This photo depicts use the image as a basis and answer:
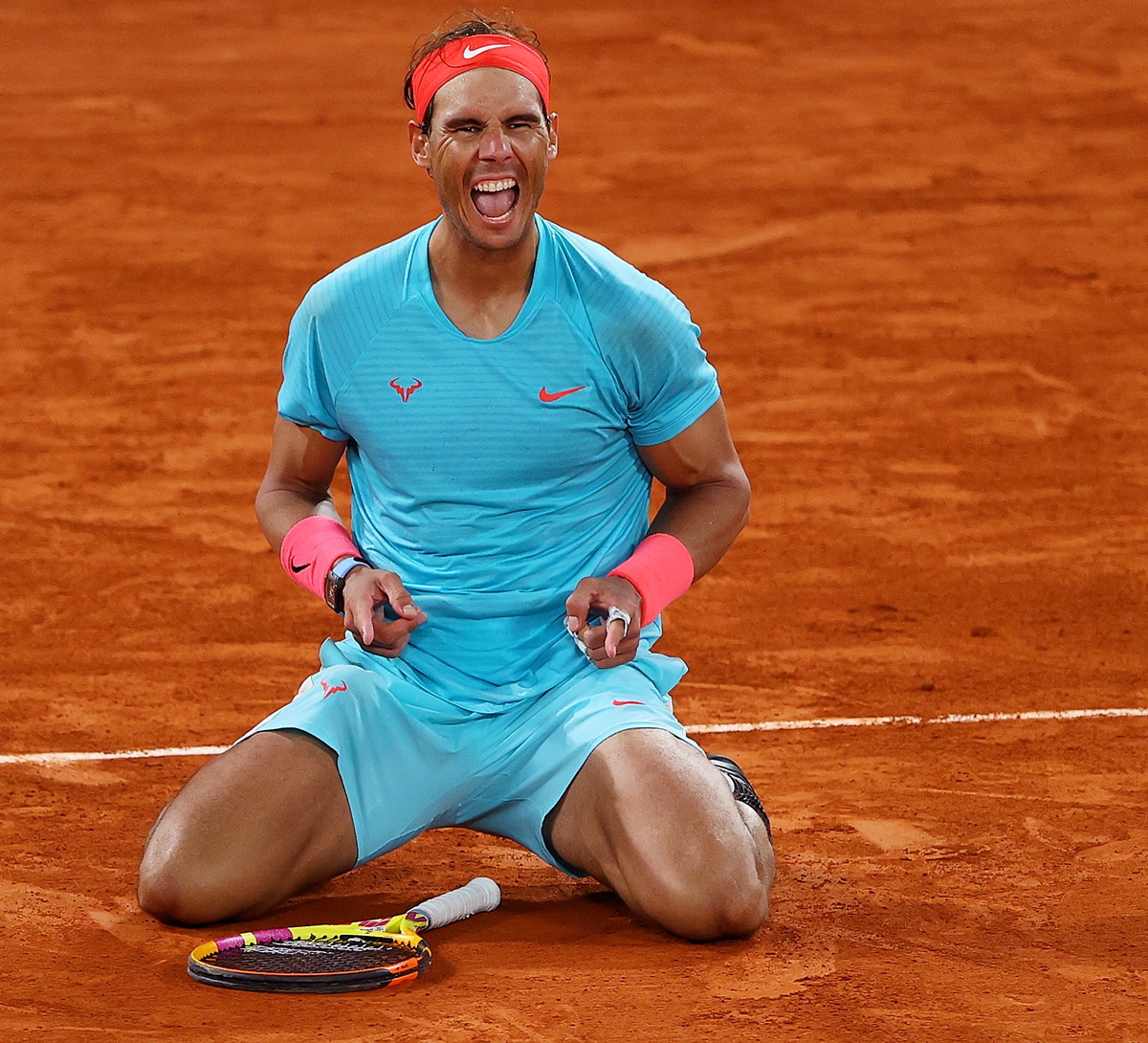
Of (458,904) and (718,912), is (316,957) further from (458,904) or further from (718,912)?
(718,912)

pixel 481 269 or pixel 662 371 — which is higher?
pixel 481 269

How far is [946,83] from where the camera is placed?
11.2 metres

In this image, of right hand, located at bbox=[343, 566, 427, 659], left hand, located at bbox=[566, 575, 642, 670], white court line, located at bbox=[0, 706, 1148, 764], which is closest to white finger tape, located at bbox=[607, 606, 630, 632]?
left hand, located at bbox=[566, 575, 642, 670]

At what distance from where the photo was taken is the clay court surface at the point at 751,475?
144 inches

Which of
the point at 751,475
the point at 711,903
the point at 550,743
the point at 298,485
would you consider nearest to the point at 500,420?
the point at 298,485

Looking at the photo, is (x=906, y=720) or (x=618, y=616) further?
(x=906, y=720)

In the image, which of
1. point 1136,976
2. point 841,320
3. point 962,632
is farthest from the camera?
point 841,320

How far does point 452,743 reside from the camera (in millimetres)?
4012

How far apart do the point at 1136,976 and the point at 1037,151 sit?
301 inches

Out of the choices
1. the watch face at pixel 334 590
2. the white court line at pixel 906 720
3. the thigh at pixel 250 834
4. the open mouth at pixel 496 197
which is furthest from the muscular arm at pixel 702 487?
the white court line at pixel 906 720

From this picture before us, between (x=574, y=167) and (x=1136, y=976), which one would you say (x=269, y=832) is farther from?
(x=574, y=167)

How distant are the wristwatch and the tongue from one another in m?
0.79

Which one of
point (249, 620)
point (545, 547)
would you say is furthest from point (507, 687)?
point (249, 620)

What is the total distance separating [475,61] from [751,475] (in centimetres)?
396
